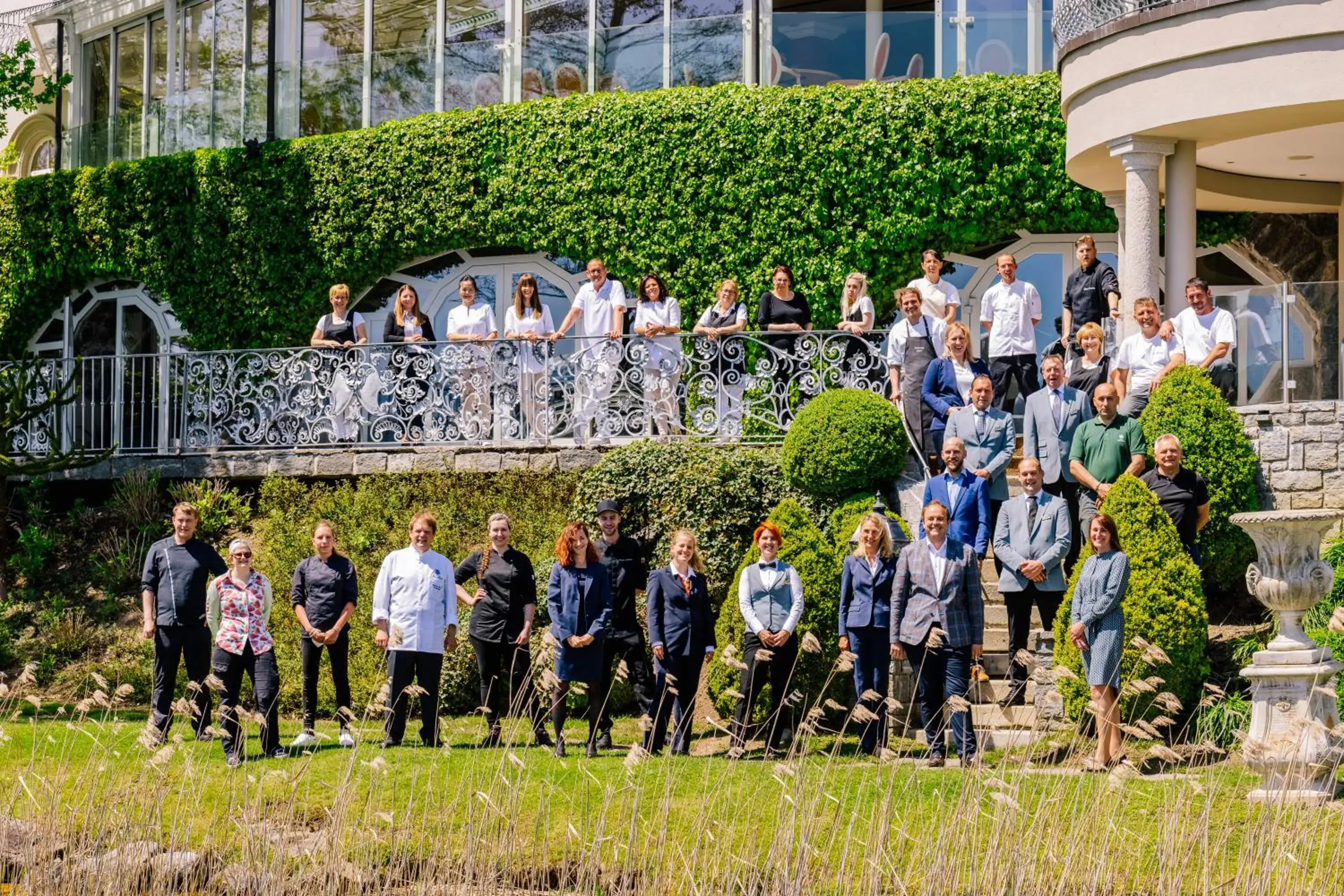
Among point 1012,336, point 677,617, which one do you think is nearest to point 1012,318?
point 1012,336

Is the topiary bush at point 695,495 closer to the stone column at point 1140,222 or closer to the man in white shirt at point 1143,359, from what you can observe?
the man in white shirt at point 1143,359

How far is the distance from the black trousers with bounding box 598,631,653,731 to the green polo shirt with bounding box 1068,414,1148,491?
375 centimetres

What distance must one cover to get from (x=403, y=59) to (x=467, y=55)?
0.92 meters

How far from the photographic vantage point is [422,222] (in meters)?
23.6

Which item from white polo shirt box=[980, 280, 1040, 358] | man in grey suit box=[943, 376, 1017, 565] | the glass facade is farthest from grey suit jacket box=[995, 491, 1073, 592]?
the glass facade

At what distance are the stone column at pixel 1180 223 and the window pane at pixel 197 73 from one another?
43.8ft

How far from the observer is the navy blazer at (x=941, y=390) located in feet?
52.1

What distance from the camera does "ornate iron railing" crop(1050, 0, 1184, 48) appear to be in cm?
1814

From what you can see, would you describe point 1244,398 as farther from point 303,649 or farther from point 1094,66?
point 303,649

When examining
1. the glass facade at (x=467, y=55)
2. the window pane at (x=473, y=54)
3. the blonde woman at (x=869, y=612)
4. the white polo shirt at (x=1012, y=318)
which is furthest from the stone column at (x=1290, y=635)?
the window pane at (x=473, y=54)

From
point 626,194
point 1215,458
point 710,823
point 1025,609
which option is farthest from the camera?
point 626,194

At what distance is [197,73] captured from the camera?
26.2 m

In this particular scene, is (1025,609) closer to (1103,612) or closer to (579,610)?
(1103,612)

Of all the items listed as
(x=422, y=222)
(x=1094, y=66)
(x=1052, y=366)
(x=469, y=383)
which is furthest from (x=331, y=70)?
(x=1052, y=366)
